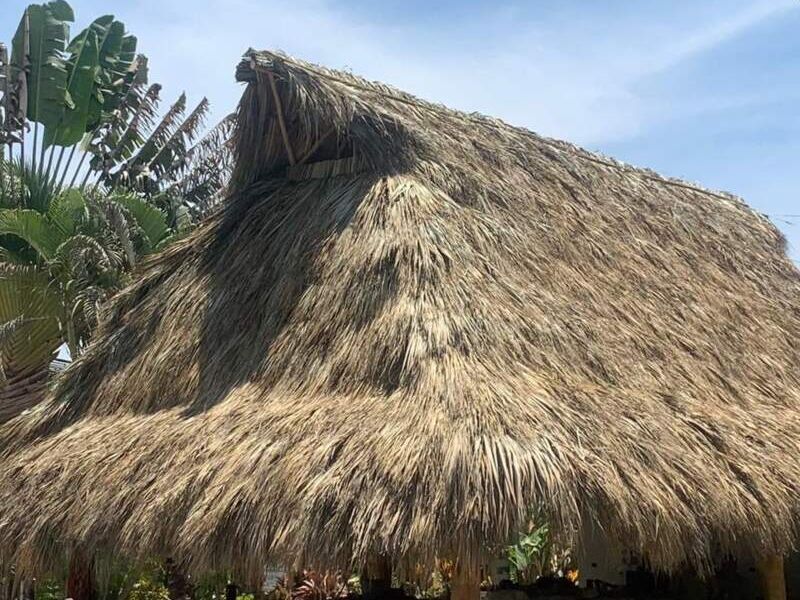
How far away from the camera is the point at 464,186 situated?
7680 millimetres

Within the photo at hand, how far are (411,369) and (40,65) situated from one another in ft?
31.3

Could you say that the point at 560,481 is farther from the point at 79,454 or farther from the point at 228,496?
the point at 79,454

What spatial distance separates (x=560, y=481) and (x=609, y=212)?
170 inches

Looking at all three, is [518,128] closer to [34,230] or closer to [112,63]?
[34,230]

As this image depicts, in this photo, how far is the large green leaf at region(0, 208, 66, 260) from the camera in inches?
445

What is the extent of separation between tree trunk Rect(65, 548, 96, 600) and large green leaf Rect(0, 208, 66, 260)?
436 centimetres

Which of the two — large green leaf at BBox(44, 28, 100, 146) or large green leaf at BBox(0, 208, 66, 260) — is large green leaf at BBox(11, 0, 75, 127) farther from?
large green leaf at BBox(0, 208, 66, 260)

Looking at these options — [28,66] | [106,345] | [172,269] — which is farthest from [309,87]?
[28,66]

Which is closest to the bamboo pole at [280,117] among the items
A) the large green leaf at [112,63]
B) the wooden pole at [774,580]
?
the wooden pole at [774,580]

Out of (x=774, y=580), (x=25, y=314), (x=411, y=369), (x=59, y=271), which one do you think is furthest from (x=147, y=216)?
(x=774, y=580)

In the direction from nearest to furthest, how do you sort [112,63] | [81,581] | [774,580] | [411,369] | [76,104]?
[411,369]
[774,580]
[81,581]
[76,104]
[112,63]

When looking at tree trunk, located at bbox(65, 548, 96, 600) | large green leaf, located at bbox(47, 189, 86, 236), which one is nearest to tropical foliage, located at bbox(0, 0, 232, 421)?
large green leaf, located at bbox(47, 189, 86, 236)

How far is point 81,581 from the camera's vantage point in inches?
320

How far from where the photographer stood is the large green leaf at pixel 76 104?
1372 centimetres
